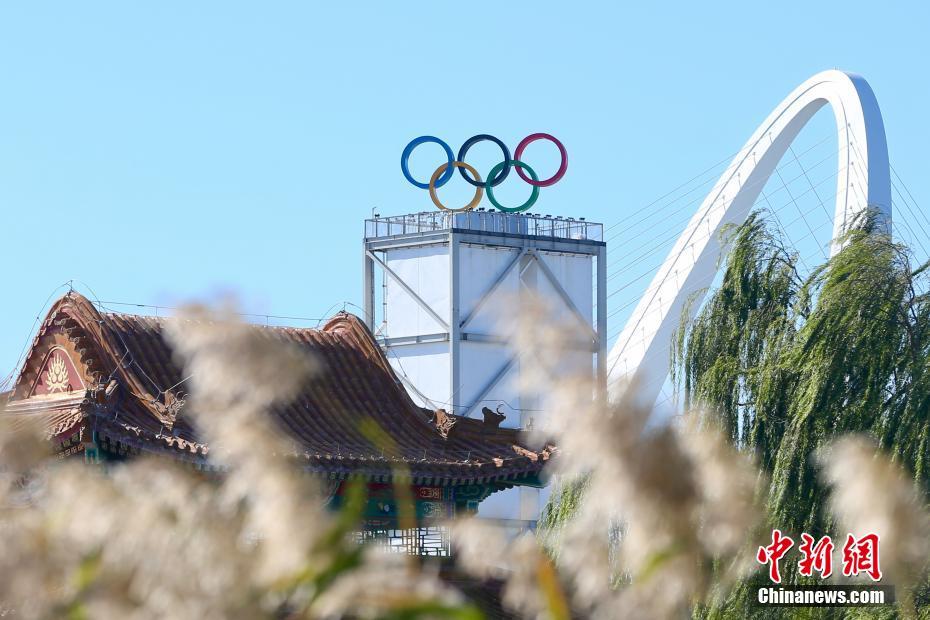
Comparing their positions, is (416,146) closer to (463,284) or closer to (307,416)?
(463,284)

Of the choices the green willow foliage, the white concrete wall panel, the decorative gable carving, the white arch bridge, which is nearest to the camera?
the green willow foliage

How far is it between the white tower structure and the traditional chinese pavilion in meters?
17.8

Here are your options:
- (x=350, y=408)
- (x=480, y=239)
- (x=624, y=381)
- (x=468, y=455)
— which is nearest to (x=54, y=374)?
(x=350, y=408)

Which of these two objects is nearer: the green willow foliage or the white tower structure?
the green willow foliage

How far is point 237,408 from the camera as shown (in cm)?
300

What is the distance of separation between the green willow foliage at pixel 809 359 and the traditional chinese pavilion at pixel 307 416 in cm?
239

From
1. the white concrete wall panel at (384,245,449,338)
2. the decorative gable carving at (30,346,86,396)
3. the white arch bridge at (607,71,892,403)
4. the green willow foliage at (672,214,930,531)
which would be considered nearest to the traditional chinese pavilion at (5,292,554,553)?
the decorative gable carving at (30,346,86,396)

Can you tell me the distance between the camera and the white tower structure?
37.0 m

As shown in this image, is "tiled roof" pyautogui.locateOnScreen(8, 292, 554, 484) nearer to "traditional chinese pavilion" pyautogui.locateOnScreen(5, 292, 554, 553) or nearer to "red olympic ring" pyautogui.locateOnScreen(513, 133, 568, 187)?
"traditional chinese pavilion" pyautogui.locateOnScreen(5, 292, 554, 553)

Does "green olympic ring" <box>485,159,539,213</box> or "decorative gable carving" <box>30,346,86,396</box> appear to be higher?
"green olympic ring" <box>485,159,539,213</box>

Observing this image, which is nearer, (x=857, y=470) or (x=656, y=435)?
(x=656, y=435)

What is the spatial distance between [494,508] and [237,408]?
114 feet

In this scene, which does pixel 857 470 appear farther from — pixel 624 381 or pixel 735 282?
pixel 735 282

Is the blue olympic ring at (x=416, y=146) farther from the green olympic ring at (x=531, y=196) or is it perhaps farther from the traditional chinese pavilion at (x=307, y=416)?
the traditional chinese pavilion at (x=307, y=416)
